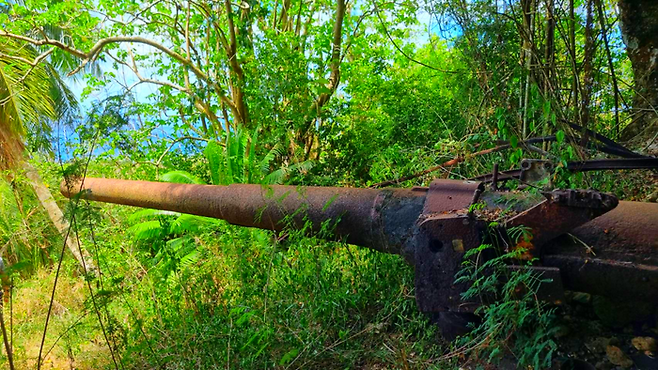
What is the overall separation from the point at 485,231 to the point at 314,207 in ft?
3.93

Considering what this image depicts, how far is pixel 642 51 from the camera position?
3555mm

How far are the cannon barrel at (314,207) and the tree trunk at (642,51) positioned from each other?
7.94ft

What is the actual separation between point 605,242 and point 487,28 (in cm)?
214

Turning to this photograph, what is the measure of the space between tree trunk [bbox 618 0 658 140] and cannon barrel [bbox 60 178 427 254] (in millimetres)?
2419

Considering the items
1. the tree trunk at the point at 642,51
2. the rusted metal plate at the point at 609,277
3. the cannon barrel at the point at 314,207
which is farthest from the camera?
the tree trunk at the point at 642,51

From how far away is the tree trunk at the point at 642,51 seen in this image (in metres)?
3.43

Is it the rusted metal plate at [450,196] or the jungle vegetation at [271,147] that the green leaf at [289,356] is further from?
the rusted metal plate at [450,196]

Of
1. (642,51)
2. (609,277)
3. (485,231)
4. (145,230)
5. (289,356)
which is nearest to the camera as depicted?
(609,277)

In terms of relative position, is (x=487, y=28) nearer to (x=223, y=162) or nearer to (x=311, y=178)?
(x=311, y=178)

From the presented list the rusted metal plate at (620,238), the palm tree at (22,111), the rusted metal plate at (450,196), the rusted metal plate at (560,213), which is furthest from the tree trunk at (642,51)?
the palm tree at (22,111)

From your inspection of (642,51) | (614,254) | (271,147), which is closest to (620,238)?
(614,254)

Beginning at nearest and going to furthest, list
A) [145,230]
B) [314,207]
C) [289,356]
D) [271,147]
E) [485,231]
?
[485,231], [289,356], [314,207], [145,230], [271,147]

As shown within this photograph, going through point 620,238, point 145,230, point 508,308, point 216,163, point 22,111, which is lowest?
point 508,308

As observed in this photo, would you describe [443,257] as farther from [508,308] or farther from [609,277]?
[609,277]
